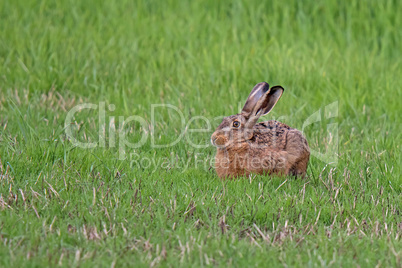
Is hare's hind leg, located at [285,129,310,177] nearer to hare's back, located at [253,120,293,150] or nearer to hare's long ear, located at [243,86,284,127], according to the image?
hare's back, located at [253,120,293,150]

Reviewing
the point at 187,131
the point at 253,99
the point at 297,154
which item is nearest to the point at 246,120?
the point at 253,99

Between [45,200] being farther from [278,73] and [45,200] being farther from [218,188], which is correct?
[278,73]

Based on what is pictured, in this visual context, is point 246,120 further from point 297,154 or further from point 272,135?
point 297,154

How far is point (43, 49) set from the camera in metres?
8.30

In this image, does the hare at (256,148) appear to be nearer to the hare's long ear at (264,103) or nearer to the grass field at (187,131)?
the hare's long ear at (264,103)

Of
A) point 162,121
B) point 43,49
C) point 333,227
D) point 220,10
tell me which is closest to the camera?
point 333,227

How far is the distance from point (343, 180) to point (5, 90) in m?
4.52

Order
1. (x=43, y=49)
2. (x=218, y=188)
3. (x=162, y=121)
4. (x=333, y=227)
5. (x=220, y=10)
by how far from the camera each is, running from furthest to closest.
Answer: (x=220, y=10), (x=43, y=49), (x=162, y=121), (x=218, y=188), (x=333, y=227)

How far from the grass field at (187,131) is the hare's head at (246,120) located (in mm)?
375

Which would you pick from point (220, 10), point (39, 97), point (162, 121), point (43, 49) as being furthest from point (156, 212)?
point (220, 10)

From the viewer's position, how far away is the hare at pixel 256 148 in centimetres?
513

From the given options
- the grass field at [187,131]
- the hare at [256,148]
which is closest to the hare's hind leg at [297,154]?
the hare at [256,148]

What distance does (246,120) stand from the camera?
5.38 m

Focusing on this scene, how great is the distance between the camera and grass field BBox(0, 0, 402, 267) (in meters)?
3.83
